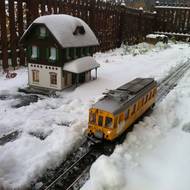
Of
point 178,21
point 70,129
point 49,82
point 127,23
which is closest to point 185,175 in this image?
point 70,129

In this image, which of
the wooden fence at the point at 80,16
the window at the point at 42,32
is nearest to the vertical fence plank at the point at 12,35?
the wooden fence at the point at 80,16

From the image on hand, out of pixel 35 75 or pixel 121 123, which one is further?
pixel 35 75

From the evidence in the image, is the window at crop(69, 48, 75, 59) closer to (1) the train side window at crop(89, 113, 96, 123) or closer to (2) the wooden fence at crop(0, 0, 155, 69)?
(2) the wooden fence at crop(0, 0, 155, 69)

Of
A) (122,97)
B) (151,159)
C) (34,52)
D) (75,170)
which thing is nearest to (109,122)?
(122,97)

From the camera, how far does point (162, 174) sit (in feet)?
29.6

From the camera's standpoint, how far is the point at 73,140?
35.5 ft

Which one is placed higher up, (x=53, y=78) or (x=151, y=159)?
(x=53, y=78)

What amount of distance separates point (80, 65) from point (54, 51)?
1.76 meters

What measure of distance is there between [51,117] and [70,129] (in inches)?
67.0

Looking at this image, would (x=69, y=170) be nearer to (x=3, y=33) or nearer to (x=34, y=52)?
(x=34, y=52)

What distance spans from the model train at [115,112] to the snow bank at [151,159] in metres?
0.63

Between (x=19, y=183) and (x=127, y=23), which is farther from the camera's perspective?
(x=127, y=23)

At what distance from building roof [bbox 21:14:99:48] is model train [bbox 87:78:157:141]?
18.0 feet

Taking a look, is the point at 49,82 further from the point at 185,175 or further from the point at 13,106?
the point at 185,175
